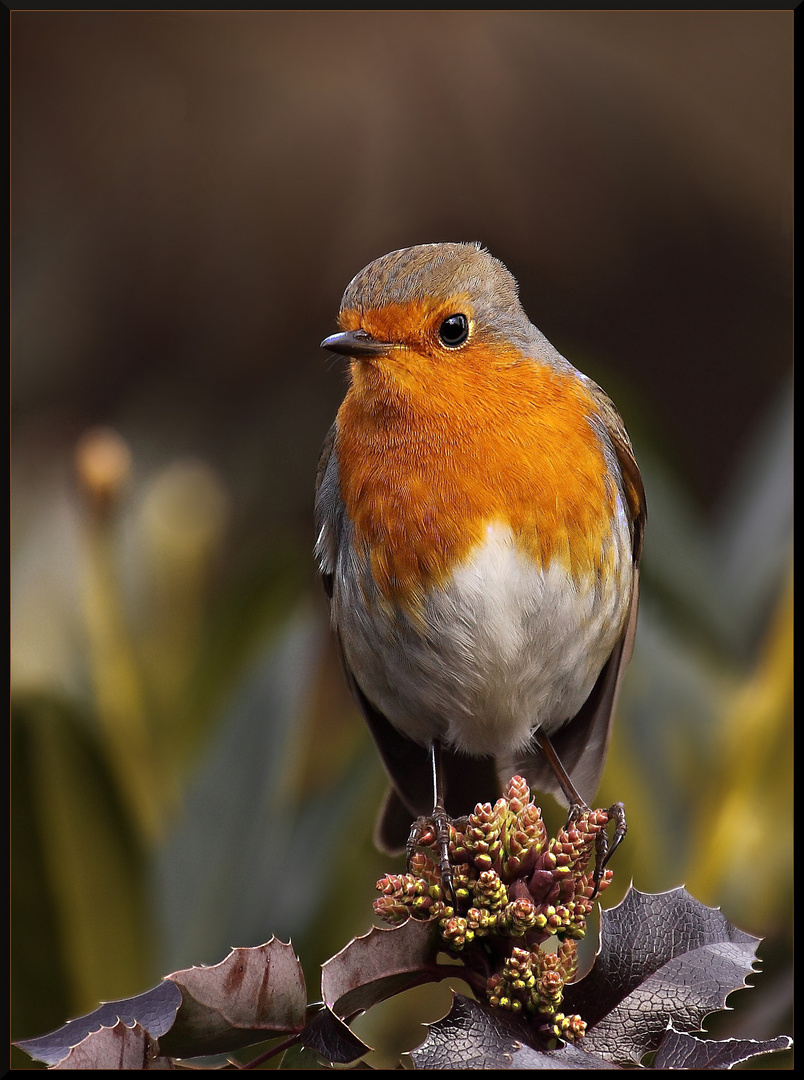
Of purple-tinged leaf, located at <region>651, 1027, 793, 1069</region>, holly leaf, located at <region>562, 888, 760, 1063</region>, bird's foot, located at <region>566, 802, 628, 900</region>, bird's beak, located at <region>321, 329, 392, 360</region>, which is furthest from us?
bird's beak, located at <region>321, 329, 392, 360</region>

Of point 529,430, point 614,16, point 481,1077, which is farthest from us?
point 614,16

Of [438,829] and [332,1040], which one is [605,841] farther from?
[332,1040]

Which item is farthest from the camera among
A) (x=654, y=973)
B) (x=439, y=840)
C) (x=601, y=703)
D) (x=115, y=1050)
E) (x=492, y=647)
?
(x=601, y=703)

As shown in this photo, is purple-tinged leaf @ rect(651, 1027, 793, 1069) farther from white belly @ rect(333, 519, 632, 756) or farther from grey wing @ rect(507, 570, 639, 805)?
grey wing @ rect(507, 570, 639, 805)

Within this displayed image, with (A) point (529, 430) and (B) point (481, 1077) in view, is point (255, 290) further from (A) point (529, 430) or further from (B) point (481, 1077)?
(B) point (481, 1077)

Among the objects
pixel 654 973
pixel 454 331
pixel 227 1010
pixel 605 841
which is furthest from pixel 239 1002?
pixel 454 331

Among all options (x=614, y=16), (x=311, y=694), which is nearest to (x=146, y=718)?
(x=311, y=694)

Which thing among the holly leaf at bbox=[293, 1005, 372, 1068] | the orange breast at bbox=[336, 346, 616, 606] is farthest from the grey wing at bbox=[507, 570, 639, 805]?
the holly leaf at bbox=[293, 1005, 372, 1068]
